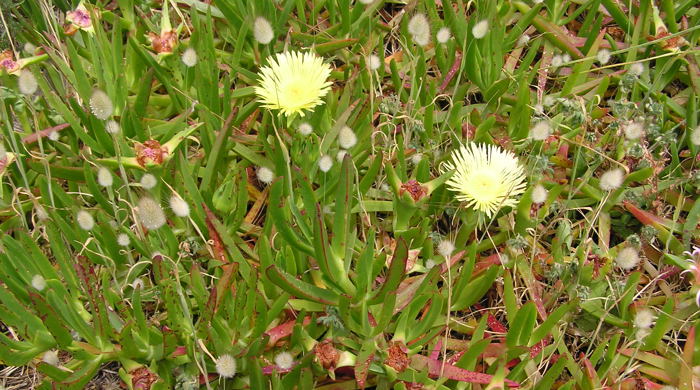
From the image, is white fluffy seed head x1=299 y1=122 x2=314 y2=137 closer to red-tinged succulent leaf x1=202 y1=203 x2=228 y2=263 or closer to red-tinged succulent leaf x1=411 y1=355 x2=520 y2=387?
red-tinged succulent leaf x1=202 y1=203 x2=228 y2=263

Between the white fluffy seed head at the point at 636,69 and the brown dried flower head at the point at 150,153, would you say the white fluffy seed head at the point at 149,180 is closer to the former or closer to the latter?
the brown dried flower head at the point at 150,153

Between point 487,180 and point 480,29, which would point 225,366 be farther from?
point 480,29

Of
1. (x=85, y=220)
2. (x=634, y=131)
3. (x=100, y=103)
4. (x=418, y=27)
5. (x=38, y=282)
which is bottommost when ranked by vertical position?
(x=38, y=282)

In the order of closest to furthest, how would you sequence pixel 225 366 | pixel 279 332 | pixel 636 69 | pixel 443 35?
pixel 225 366
pixel 279 332
pixel 443 35
pixel 636 69

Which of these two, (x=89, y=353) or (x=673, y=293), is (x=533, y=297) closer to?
(x=673, y=293)

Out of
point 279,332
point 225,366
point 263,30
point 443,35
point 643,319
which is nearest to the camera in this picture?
point 225,366

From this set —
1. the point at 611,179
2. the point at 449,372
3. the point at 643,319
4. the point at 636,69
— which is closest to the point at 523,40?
the point at 636,69

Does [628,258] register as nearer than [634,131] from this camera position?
Yes

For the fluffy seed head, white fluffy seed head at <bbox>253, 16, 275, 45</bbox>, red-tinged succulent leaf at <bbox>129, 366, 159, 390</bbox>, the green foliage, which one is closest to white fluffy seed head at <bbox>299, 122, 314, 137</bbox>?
the green foliage
